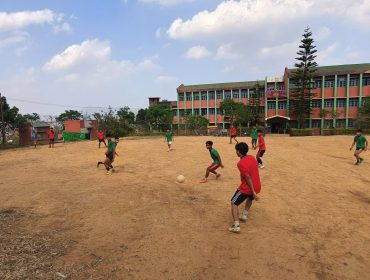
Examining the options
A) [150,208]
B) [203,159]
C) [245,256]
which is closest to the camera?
→ [245,256]

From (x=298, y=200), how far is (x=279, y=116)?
153ft

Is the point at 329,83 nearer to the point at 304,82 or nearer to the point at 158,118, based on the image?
the point at 304,82

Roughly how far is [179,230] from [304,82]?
48.2 meters

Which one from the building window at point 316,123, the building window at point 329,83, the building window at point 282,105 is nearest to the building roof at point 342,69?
the building window at point 329,83

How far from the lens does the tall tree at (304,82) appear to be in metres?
49.2

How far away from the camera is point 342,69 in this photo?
52219 mm

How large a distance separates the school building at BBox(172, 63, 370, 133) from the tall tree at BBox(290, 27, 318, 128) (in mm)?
1977

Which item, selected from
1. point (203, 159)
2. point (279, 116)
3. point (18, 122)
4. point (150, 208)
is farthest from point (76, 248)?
point (279, 116)

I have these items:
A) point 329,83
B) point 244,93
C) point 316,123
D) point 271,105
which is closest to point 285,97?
point 271,105

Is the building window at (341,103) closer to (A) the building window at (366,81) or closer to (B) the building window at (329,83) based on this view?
(B) the building window at (329,83)

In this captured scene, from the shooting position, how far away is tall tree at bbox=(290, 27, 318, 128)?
4919cm

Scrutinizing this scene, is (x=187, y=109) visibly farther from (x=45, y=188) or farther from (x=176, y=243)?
(x=176, y=243)

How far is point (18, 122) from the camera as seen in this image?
3512 centimetres

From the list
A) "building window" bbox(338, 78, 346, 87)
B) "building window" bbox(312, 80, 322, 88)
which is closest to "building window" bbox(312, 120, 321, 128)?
"building window" bbox(312, 80, 322, 88)
